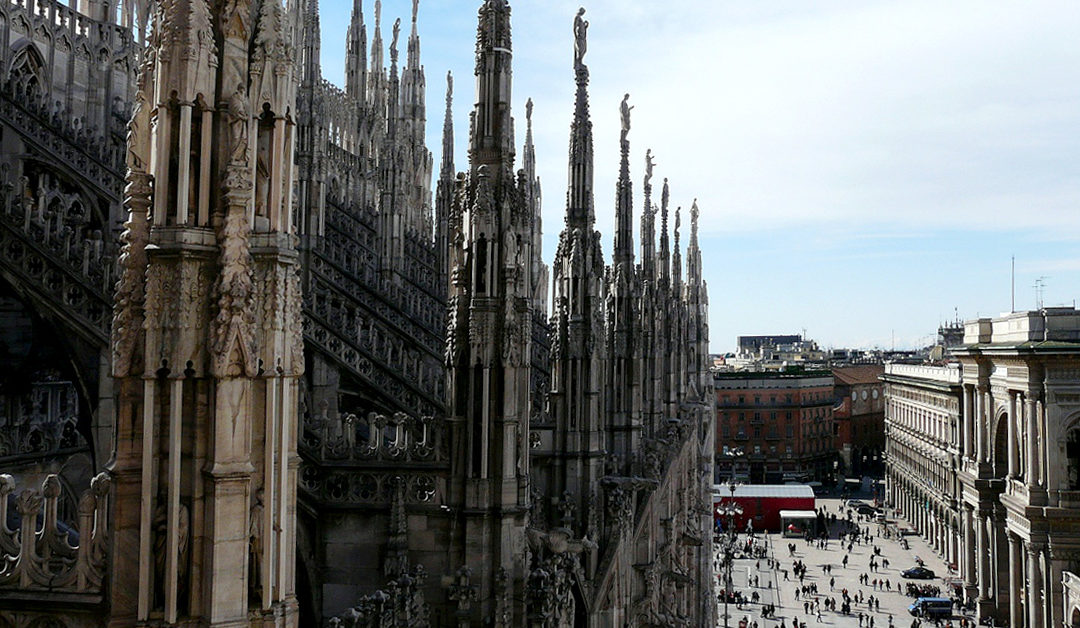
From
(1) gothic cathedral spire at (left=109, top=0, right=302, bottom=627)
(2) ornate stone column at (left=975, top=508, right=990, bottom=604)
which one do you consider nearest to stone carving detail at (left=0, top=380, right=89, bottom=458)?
(1) gothic cathedral spire at (left=109, top=0, right=302, bottom=627)

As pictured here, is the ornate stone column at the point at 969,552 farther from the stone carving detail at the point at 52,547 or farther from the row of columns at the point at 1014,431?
the stone carving detail at the point at 52,547

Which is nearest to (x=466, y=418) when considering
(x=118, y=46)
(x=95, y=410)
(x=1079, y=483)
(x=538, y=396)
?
(x=95, y=410)

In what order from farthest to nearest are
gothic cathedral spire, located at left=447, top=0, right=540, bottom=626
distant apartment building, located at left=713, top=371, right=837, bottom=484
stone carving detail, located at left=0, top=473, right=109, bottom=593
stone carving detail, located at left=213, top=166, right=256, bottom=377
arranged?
distant apartment building, located at left=713, top=371, right=837, bottom=484
gothic cathedral spire, located at left=447, top=0, right=540, bottom=626
stone carving detail, located at left=0, top=473, right=109, bottom=593
stone carving detail, located at left=213, top=166, right=256, bottom=377

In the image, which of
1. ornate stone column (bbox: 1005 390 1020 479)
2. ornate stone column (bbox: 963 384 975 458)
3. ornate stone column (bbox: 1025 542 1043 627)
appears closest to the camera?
ornate stone column (bbox: 1025 542 1043 627)

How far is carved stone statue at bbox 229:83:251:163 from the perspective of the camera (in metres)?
5.83

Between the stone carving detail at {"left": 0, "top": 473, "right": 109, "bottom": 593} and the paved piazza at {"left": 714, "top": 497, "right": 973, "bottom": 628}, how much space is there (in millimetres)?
39253

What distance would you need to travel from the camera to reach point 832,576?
55375 mm

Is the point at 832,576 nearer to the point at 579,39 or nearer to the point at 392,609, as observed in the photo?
the point at 579,39

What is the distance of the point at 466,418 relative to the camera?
12.0m

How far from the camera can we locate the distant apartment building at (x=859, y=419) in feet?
340

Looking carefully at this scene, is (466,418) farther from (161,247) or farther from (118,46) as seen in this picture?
(118,46)

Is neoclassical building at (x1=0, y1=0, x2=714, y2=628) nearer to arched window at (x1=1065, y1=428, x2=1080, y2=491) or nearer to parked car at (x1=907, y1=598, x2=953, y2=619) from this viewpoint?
arched window at (x1=1065, y1=428, x2=1080, y2=491)

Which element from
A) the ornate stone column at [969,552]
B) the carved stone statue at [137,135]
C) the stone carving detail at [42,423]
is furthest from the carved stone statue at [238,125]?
the ornate stone column at [969,552]

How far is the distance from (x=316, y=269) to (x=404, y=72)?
2434cm
